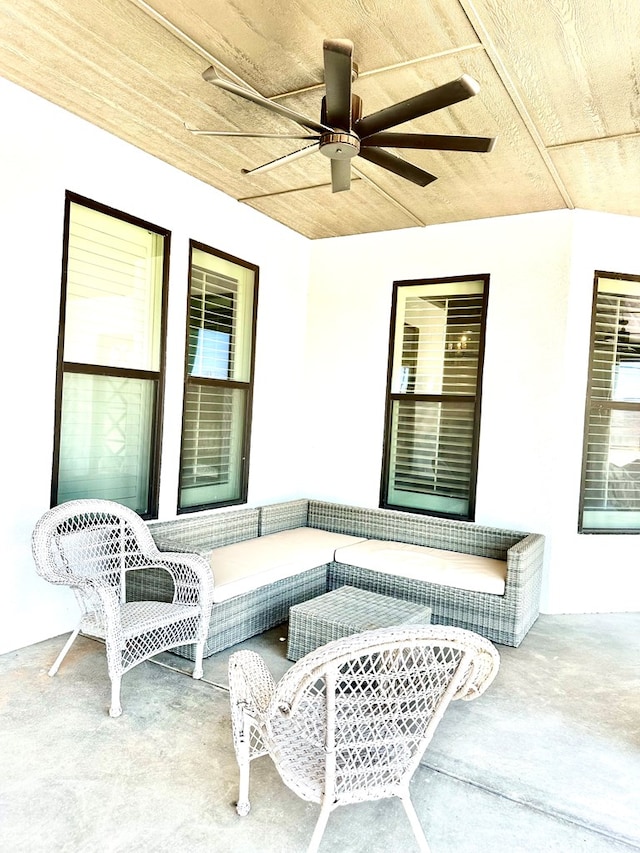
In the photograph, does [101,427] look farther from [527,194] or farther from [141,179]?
[527,194]

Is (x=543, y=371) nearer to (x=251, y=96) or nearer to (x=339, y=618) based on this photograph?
(x=339, y=618)

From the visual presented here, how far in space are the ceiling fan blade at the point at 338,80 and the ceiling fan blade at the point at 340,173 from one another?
27 centimetres

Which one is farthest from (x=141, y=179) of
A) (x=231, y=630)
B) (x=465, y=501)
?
(x=465, y=501)

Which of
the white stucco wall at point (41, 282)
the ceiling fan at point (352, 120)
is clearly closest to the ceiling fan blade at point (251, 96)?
the ceiling fan at point (352, 120)

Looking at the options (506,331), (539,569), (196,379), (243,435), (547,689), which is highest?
(506,331)

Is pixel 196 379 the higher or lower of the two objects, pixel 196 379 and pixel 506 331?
the lower

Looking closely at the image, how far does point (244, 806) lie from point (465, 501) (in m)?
3.23

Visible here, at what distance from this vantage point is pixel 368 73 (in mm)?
2756

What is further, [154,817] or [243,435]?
[243,435]

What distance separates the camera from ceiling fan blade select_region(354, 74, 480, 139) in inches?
86.4

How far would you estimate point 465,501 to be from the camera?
190 inches

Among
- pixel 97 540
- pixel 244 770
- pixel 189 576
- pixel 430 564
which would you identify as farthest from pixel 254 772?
pixel 430 564

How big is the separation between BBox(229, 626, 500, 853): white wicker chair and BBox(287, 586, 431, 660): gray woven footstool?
1.19 metres

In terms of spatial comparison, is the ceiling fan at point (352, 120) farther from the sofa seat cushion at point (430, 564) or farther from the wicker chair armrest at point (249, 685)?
the sofa seat cushion at point (430, 564)
